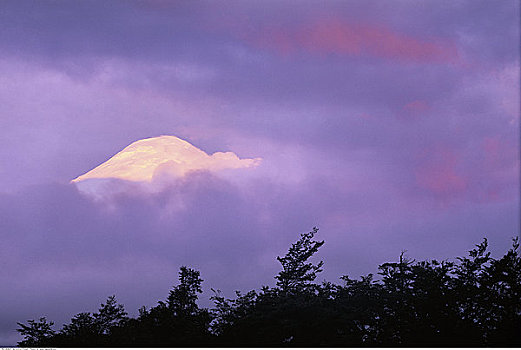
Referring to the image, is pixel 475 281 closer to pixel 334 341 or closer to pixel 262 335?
pixel 334 341

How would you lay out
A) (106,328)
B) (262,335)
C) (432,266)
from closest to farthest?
(262,335) → (432,266) → (106,328)

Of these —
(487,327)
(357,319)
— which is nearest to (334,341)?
(357,319)

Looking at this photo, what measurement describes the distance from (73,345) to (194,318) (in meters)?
7.71

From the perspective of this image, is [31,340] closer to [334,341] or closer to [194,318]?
[194,318]

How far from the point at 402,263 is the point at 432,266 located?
1.70 meters

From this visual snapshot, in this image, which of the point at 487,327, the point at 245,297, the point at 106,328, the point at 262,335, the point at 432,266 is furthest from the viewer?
the point at 106,328

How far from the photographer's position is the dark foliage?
98.4 feet

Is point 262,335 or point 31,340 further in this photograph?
point 31,340

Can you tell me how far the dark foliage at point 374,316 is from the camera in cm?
2998

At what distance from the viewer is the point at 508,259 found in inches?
1219

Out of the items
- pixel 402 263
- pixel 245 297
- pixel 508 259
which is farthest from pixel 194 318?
pixel 508 259

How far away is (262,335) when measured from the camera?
107 ft

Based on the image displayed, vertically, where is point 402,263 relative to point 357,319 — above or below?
above

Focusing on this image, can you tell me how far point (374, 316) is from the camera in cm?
3347
